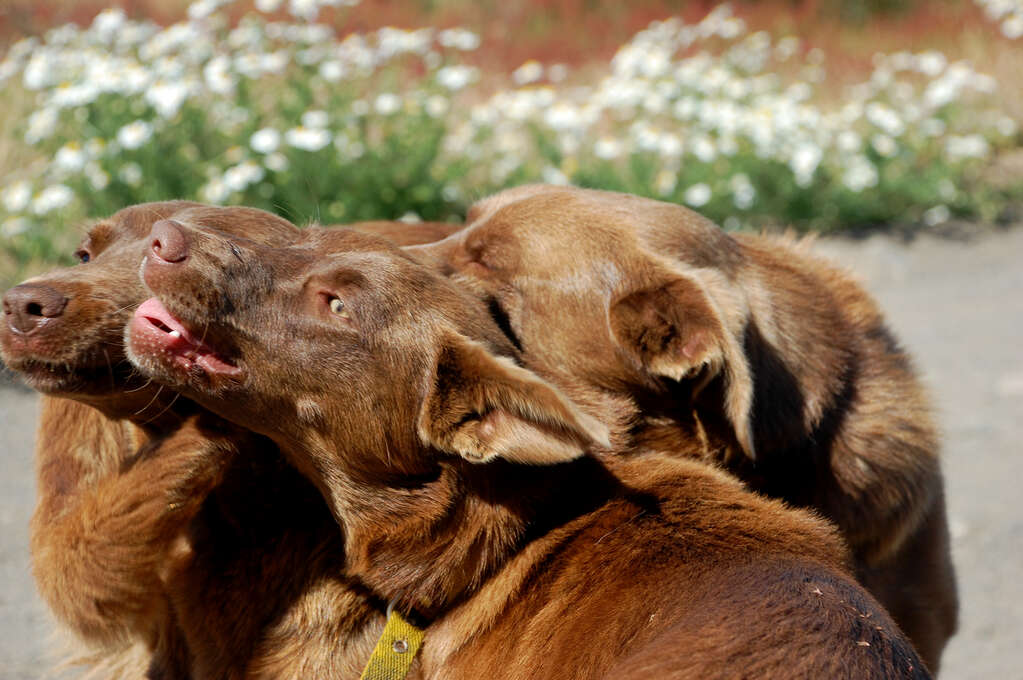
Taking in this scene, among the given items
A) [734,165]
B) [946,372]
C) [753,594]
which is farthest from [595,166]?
[753,594]

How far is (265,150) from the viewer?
7250 mm

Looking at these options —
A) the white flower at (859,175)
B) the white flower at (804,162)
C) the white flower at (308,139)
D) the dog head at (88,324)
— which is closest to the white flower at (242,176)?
the white flower at (308,139)

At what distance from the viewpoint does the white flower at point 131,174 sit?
7.19 m

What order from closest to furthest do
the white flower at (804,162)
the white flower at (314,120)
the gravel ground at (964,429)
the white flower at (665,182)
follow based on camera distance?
the gravel ground at (964,429)
the white flower at (314,120)
the white flower at (665,182)
the white flower at (804,162)

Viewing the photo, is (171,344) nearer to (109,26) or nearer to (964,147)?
(109,26)

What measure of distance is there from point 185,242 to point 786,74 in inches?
452

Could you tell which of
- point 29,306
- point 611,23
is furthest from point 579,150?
point 611,23

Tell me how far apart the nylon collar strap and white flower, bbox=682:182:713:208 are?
6005mm

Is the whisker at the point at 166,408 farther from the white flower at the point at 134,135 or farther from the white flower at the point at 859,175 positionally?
the white flower at the point at 859,175

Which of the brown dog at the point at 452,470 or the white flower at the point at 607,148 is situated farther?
the white flower at the point at 607,148

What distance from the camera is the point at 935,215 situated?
11.0 metres

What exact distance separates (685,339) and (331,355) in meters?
1.20

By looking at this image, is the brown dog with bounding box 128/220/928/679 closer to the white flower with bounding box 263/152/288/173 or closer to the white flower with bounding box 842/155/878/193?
the white flower with bounding box 263/152/288/173

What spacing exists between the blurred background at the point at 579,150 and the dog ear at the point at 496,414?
1.57 metres
